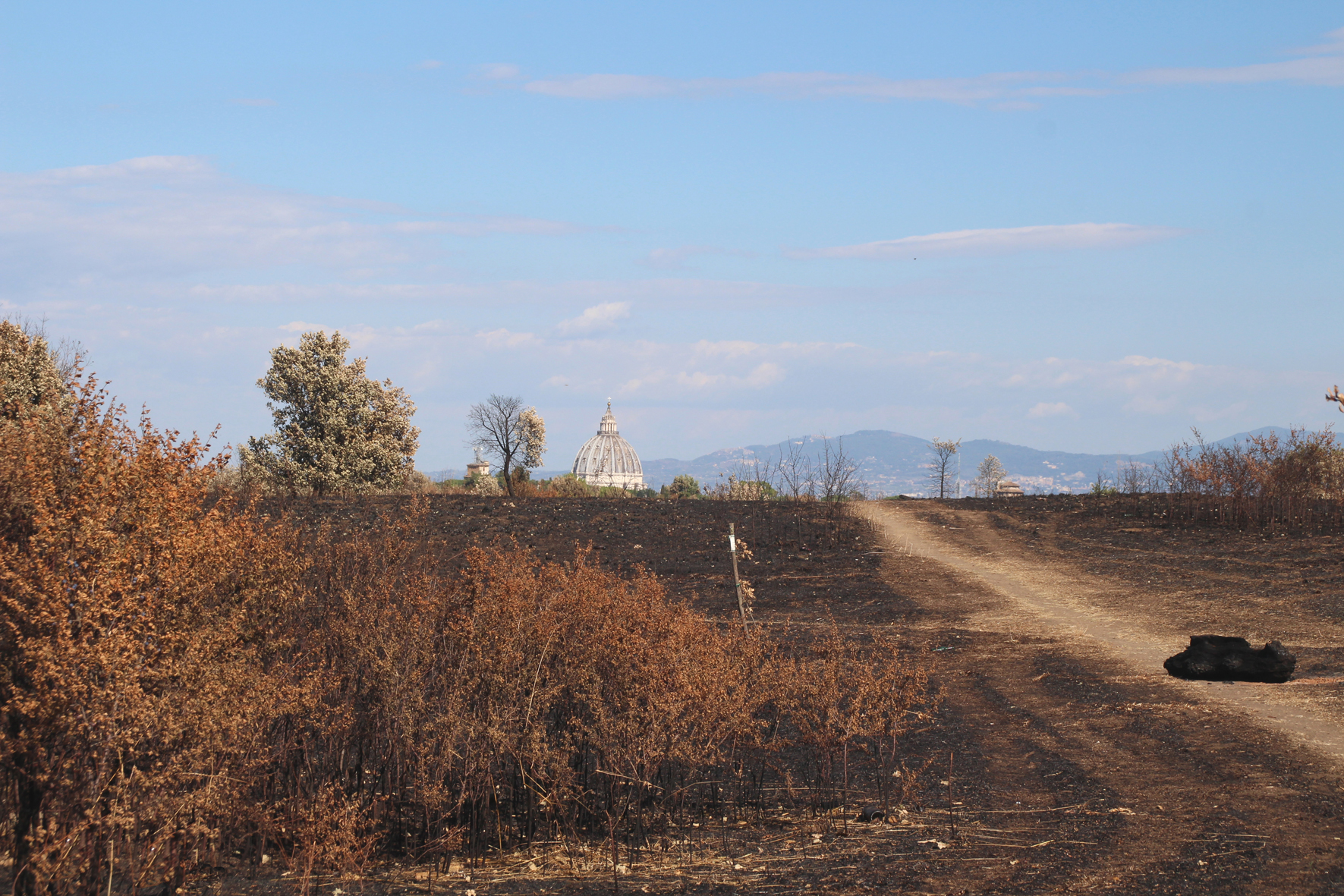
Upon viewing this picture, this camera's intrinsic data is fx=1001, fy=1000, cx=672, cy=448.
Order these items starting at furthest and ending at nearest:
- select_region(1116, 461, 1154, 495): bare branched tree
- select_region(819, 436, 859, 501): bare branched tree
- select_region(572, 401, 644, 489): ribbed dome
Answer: select_region(572, 401, 644, 489): ribbed dome
select_region(819, 436, 859, 501): bare branched tree
select_region(1116, 461, 1154, 495): bare branched tree

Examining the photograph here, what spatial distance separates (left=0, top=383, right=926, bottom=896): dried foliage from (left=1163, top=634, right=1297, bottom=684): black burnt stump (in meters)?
4.35

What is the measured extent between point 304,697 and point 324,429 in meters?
28.0

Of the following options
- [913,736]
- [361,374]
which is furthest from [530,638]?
[361,374]

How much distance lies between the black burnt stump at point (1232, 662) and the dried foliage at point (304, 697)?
4345 mm

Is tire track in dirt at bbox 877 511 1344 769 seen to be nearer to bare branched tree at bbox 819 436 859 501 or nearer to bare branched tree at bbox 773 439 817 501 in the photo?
bare branched tree at bbox 819 436 859 501

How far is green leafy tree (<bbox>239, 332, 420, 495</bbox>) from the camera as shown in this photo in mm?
31266

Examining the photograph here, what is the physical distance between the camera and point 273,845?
602 cm

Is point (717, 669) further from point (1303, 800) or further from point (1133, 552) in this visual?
point (1133, 552)

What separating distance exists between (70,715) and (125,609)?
0.51m

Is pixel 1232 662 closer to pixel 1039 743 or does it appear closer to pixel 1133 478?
pixel 1039 743

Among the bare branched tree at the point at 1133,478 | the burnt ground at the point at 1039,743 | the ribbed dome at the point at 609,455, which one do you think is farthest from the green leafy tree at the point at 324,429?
the ribbed dome at the point at 609,455

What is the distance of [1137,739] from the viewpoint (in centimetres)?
817

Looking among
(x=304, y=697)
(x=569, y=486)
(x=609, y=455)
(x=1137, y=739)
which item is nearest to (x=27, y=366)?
(x=569, y=486)

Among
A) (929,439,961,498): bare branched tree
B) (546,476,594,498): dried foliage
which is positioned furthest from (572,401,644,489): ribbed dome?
(546,476,594,498): dried foliage
